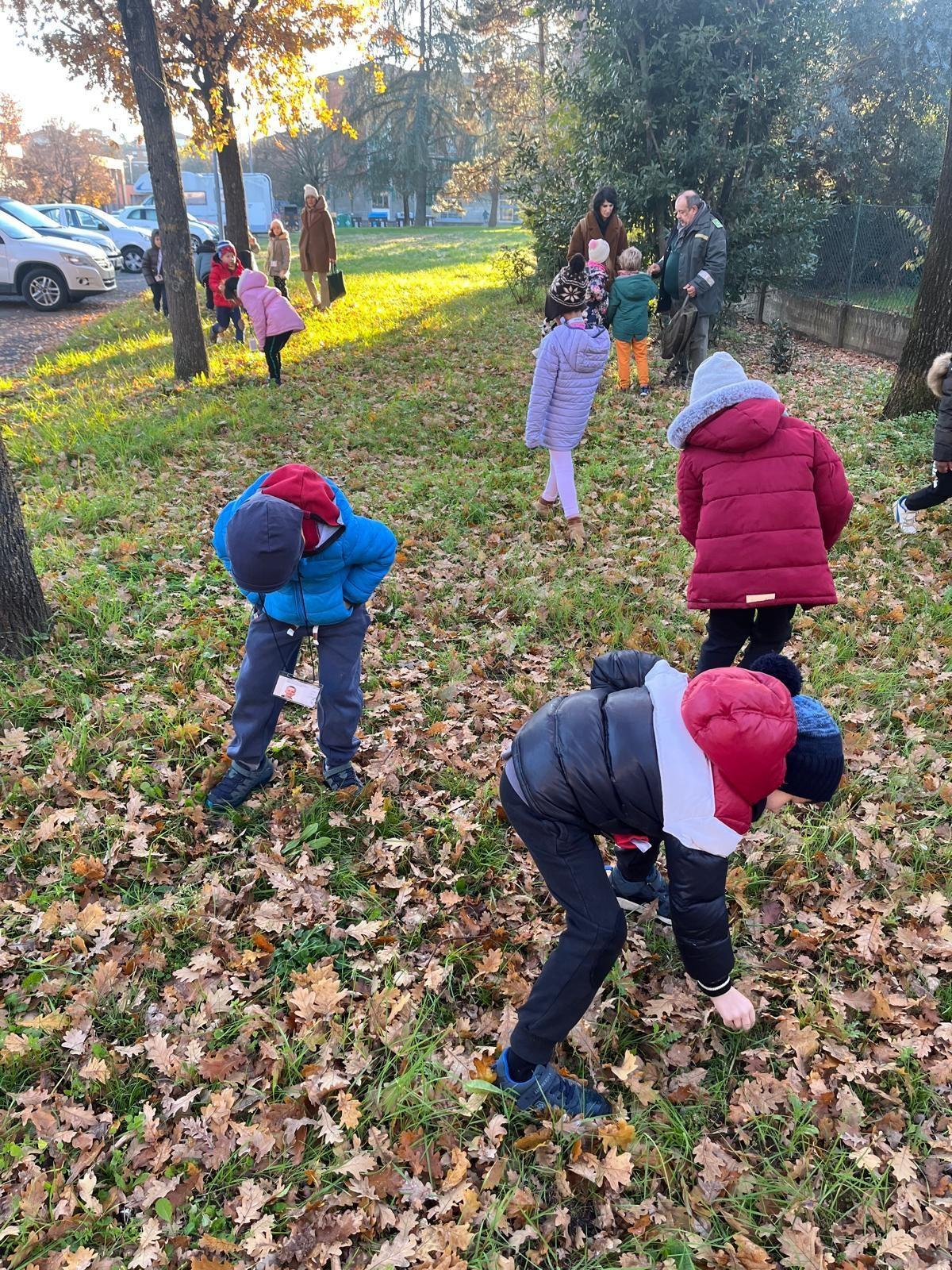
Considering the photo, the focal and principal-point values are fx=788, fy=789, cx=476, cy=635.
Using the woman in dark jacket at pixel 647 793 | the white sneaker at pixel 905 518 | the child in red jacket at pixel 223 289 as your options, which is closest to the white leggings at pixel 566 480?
the white sneaker at pixel 905 518

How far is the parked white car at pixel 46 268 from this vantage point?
14.5 meters

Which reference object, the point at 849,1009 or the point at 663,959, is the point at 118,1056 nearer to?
the point at 663,959

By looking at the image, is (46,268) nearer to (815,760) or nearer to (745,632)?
(745,632)

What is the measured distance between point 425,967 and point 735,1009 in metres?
1.15

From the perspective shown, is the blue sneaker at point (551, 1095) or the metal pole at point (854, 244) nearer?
the blue sneaker at point (551, 1095)

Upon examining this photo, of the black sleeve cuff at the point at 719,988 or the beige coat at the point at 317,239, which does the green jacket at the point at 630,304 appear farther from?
the black sleeve cuff at the point at 719,988

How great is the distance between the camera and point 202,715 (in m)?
4.01

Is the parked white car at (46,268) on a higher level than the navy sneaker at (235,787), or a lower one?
higher

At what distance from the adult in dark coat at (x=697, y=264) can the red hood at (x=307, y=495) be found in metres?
7.18

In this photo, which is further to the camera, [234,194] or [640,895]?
[234,194]

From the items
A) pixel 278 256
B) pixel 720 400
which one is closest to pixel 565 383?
pixel 720 400

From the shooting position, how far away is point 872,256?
1212 cm

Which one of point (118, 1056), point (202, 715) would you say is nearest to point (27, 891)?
point (118, 1056)

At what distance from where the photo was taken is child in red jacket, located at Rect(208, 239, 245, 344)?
39.1 feet
